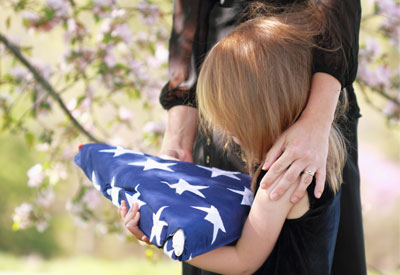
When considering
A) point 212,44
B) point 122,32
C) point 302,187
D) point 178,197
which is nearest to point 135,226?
point 178,197

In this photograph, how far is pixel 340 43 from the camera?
114 centimetres

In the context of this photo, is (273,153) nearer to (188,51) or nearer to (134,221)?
(134,221)

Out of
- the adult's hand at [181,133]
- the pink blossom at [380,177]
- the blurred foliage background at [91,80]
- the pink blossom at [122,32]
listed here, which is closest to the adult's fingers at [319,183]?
the adult's hand at [181,133]

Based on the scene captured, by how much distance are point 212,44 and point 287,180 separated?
0.53 metres

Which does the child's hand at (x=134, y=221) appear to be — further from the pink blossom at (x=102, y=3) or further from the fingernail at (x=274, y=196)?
the pink blossom at (x=102, y=3)

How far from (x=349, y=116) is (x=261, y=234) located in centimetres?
38

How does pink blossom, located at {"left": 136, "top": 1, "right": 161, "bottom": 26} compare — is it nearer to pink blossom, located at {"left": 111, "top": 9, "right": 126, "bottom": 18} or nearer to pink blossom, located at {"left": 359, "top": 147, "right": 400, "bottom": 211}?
pink blossom, located at {"left": 111, "top": 9, "right": 126, "bottom": 18}

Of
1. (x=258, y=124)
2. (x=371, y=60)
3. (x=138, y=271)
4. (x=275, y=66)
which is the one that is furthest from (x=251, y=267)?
(x=138, y=271)

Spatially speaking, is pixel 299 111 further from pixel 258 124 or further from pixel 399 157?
pixel 399 157

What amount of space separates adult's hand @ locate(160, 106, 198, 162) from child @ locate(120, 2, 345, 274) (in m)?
0.28

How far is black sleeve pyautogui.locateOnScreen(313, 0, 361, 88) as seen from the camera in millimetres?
1126

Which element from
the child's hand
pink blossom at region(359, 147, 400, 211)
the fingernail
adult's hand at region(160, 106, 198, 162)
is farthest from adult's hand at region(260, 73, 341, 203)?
pink blossom at region(359, 147, 400, 211)

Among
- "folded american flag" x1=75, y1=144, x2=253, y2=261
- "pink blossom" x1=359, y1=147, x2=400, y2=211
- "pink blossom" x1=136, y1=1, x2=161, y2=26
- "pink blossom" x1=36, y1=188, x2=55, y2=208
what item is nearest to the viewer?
"folded american flag" x1=75, y1=144, x2=253, y2=261

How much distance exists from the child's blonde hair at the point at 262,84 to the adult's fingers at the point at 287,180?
87mm
